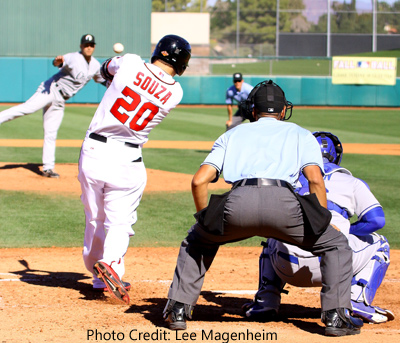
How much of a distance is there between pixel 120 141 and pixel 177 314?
1336 mm

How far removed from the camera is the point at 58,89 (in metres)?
9.82

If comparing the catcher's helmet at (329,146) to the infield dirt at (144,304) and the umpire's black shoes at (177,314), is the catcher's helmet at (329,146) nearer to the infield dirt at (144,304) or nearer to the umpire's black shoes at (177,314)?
the infield dirt at (144,304)

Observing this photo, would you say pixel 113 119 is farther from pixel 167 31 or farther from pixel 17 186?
pixel 167 31

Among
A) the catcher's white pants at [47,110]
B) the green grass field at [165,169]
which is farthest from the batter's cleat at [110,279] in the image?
the catcher's white pants at [47,110]

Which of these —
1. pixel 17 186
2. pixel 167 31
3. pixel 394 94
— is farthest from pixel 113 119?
pixel 167 31

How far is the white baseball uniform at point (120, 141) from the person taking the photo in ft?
14.4

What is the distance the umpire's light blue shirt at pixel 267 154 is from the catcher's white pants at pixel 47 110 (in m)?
6.42

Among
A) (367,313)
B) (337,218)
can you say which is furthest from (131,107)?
(367,313)

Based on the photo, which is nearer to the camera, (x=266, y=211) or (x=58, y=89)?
(x=266, y=211)

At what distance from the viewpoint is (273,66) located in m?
32.9

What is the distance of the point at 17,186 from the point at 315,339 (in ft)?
22.6

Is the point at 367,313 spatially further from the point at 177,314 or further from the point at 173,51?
the point at 173,51

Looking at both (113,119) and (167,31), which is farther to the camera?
(167,31)

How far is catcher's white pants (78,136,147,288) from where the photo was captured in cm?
445
